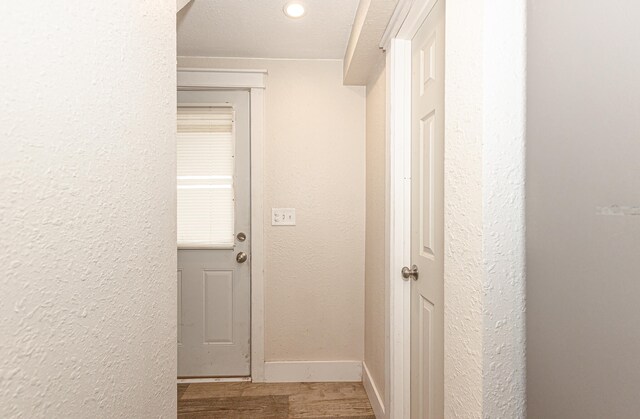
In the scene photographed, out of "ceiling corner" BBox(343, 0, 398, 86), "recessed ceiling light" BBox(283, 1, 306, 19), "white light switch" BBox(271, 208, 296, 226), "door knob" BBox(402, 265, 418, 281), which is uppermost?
"recessed ceiling light" BBox(283, 1, 306, 19)

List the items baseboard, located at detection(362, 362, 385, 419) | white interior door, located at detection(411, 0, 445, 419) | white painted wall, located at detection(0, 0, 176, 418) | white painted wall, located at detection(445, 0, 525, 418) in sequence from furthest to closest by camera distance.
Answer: baseboard, located at detection(362, 362, 385, 419) → white interior door, located at detection(411, 0, 445, 419) → white painted wall, located at detection(445, 0, 525, 418) → white painted wall, located at detection(0, 0, 176, 418)

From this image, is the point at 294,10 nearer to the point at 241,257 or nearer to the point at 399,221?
the point at 399,221

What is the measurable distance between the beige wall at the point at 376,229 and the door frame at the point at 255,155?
28.8 inches

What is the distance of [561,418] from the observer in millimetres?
760

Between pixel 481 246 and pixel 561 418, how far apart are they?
1.22ft

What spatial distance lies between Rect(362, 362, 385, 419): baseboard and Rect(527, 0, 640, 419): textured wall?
4.59 feet

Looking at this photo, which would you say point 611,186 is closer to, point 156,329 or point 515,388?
point 515,388

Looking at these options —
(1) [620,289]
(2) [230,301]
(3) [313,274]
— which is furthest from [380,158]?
(1) [620,289]

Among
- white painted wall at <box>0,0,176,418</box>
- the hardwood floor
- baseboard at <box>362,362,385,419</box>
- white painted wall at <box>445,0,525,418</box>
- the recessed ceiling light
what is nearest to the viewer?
white painted wall at <box>0,0,176,418</box>

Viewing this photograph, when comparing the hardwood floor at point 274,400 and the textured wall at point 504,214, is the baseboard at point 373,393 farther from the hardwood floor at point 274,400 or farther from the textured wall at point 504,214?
the textured wall at point 504,214

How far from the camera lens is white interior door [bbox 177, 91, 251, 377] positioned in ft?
8.63

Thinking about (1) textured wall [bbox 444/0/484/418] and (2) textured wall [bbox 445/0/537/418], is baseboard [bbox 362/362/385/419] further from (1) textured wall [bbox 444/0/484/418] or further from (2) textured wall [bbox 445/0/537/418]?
(2) textured wall [bbox 445/0/537/418]

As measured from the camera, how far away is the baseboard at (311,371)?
2648 mm

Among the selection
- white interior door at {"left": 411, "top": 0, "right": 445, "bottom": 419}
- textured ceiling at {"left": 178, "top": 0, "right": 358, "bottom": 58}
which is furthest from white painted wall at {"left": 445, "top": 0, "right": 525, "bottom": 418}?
textured ceiling at {"left": 178, "top": 0, "right": 358, "bottom": 58}
